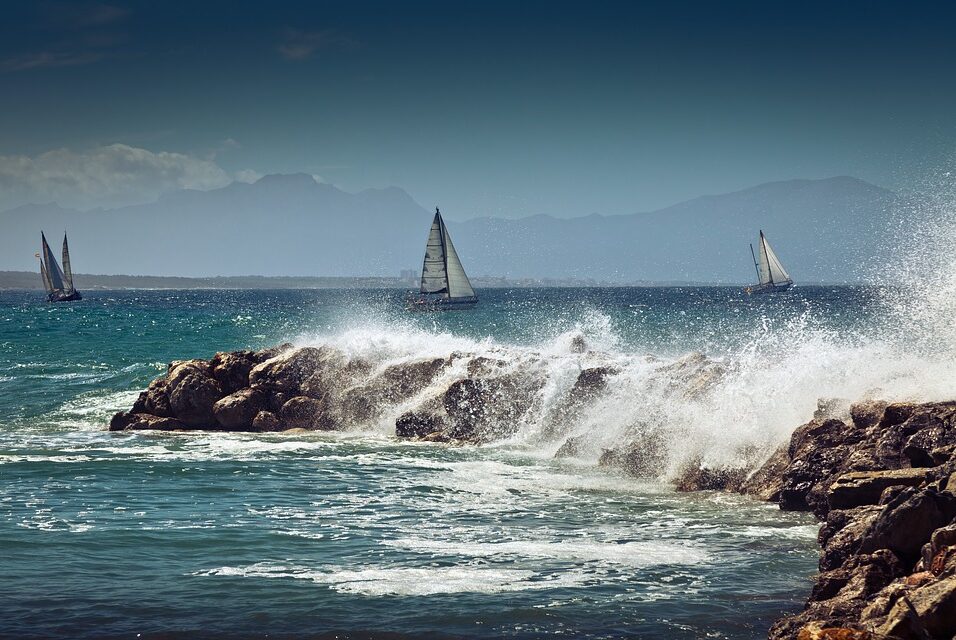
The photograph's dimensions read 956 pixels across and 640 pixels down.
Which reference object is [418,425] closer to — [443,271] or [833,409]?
[833,409]

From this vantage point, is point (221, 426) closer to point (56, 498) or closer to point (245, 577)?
point (56, 498)

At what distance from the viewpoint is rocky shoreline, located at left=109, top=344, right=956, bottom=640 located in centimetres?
970

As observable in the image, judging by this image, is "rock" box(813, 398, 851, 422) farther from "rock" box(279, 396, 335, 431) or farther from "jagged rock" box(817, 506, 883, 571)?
"rock" box(279, 396, 335, 431)

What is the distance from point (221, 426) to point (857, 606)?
21.6m

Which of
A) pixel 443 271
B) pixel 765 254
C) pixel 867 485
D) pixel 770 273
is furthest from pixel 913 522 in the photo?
pixel 770 273

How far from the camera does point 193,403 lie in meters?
28.3

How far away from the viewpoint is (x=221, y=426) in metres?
28.2

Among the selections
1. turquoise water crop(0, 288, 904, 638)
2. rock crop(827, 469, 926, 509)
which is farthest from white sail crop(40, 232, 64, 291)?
rock crop(827, 469, 926, 509)

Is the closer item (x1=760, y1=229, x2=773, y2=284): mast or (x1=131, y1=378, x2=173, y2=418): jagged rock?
(x1=131, y1=378, x2=173, y2=418): jagged rock

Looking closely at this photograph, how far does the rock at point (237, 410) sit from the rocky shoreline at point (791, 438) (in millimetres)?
37

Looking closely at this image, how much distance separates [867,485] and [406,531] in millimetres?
6976

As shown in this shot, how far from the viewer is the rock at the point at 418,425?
2617 centimetres

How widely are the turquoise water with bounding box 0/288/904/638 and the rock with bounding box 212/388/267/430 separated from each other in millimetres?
1317

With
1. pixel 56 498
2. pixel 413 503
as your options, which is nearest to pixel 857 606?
pixel 413 503
